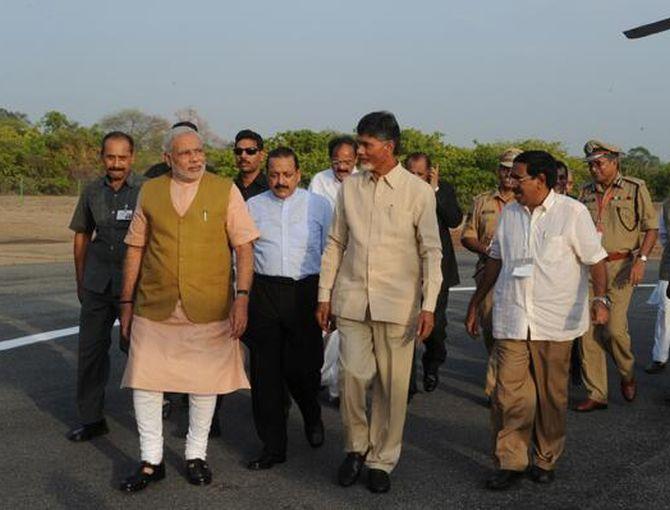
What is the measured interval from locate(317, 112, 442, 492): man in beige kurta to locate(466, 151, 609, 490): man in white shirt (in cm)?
51

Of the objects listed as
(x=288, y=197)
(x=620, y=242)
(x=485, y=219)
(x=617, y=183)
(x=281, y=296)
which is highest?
(x=617, y=183)

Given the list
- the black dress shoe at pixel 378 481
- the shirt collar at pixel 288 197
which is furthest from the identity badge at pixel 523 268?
the shirt collar at pixel 288 197

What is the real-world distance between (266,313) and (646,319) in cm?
775

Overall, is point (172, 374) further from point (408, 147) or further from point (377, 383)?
point (408, 147)

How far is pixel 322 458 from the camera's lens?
561 centimetres

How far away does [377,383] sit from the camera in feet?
17.1

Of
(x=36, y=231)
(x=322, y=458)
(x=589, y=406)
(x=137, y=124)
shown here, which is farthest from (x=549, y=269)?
(x=137, y=124)

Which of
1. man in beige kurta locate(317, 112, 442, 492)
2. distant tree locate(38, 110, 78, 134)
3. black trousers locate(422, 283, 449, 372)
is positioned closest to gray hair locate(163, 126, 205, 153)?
man in beige kurta locate(317, 112, 442, 492)

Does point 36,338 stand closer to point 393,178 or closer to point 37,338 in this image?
point 37,338

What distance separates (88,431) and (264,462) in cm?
138

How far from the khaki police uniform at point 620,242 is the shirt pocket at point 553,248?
2253 mm

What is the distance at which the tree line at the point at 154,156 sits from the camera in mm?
30616

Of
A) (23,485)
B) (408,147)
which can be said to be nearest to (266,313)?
(23,485)

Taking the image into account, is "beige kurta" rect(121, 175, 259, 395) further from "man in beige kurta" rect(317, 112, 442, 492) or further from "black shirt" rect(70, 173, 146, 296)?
"black shirt" rect(70, 173, 146, 296)
